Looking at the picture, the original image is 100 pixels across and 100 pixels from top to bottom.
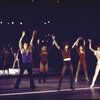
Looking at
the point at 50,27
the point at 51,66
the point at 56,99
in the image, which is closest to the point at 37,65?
the point at 51,66

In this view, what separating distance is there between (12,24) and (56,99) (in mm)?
26004

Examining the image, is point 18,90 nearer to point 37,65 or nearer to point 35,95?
point 35,95

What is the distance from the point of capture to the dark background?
27406 mm

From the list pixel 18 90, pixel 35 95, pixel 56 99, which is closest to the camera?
pixel 56 99

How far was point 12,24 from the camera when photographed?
37.6m

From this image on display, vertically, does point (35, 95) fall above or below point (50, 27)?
below

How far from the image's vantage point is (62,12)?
98.3 feet

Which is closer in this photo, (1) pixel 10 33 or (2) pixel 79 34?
(2) pixel 79 34

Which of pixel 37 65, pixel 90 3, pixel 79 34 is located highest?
pixel 90 3

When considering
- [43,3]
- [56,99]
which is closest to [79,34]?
[43,3]

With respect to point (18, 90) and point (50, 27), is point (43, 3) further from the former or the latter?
point (18, 90)

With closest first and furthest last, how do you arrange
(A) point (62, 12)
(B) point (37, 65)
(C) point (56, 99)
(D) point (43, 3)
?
(C) point (56, 99) < (A) point (62, 12) < (D) point (43, 3) < (B) point (37, 65)

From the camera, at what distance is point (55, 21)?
32.3 meters

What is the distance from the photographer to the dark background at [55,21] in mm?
27406
